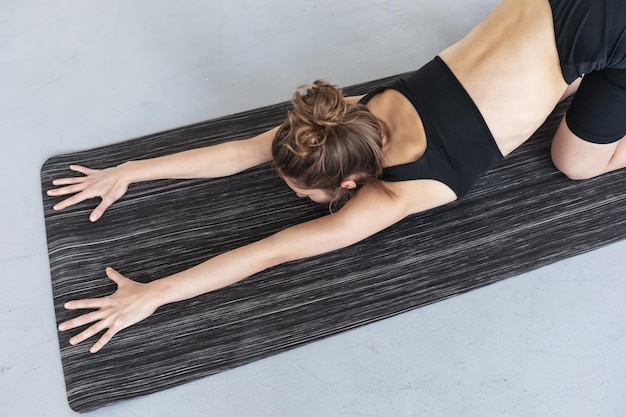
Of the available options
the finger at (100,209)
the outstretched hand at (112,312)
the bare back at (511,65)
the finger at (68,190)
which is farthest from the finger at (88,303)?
the bare back at (511,65)

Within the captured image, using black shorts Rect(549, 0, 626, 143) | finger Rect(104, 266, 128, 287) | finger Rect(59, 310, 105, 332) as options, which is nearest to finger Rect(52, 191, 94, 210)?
finger Rect(104, 266, 128, 287)

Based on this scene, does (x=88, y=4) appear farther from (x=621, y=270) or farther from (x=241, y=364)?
(x=621, y=270)

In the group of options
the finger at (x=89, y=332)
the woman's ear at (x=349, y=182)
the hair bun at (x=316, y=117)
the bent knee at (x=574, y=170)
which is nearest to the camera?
the hair bun at (x=316, y=117)

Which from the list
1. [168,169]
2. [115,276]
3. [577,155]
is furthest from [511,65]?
[115,276]

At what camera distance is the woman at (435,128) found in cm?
156

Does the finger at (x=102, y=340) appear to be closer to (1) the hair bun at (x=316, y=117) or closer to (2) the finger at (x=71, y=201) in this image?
(2) the finger at (x=71, y=201)

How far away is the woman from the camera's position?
156cm

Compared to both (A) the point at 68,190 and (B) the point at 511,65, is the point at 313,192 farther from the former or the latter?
(A) the point at 68,190

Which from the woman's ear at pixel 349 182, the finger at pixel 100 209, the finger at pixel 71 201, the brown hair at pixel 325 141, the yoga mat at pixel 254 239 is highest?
the brown hair at pixel 325 141

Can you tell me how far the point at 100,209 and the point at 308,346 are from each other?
0.76 metres

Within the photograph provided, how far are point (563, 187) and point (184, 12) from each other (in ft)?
5.17

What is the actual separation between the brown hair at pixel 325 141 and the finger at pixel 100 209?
655 millimetres

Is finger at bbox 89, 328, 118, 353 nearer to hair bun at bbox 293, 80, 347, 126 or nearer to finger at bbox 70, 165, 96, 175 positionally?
finger at bbox 70, 165, 96, 175

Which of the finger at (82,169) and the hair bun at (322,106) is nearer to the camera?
the hair bun at (322,106)
